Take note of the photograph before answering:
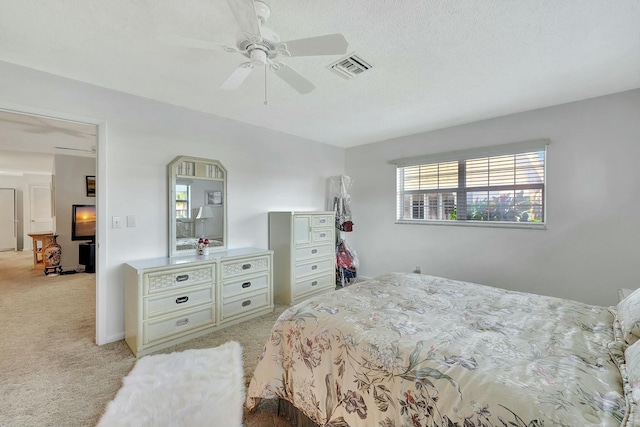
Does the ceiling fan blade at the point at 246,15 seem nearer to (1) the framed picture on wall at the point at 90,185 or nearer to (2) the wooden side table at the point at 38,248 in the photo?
(1) the framed picture on wall at the point at 90,185

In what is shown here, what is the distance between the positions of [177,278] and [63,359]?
3.28ft

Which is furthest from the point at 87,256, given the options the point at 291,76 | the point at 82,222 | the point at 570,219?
the point at 570,219

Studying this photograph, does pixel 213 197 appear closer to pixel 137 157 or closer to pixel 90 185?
pixel 137 157

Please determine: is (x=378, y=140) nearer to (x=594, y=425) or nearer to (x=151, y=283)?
(x=151, y=283)

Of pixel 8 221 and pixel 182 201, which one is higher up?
pixel 182 201

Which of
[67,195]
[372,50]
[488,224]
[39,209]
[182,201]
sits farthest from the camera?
[39,209]

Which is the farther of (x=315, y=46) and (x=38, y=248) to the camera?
(x=38, y=248)

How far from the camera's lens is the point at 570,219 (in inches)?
112

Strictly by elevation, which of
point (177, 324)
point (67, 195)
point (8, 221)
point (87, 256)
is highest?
point (67, 195)

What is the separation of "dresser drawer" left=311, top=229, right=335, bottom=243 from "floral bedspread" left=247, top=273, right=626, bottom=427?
1.99 metres

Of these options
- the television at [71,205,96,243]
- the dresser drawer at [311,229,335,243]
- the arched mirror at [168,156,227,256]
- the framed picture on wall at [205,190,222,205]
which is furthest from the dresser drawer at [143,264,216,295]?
the television at [71,205,96,243]

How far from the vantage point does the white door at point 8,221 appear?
741 centimetres

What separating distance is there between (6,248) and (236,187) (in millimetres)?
8588

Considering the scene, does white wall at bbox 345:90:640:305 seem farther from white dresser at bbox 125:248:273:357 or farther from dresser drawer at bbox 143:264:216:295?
dresser drawer at bbox 143:264:216:295
